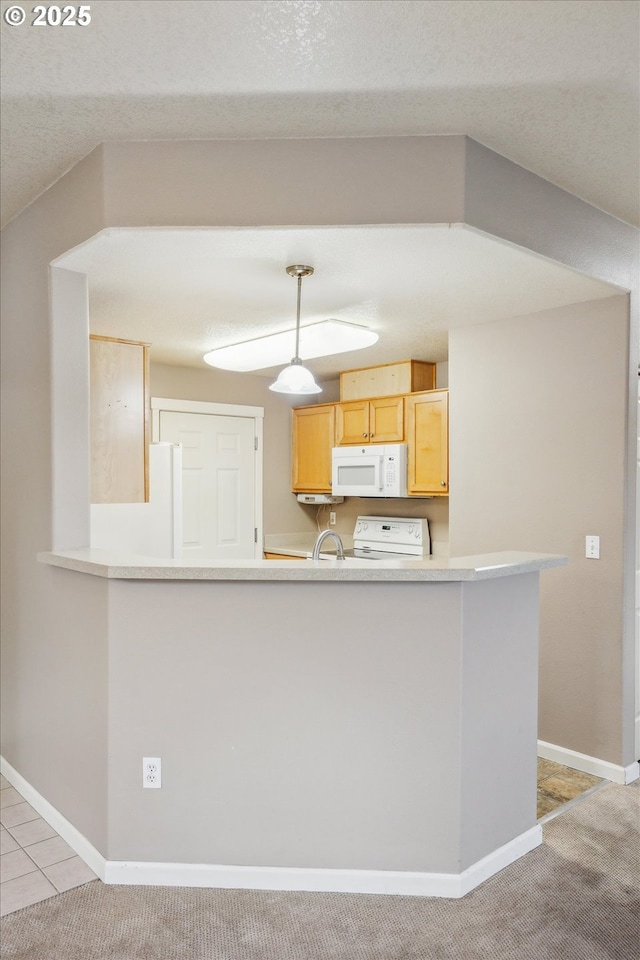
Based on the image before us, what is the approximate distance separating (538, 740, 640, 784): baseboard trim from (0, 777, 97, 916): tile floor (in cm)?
218

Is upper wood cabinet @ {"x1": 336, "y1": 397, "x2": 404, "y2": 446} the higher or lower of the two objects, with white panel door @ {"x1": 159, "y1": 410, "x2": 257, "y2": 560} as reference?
higher

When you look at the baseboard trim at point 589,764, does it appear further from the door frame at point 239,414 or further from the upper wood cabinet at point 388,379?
the door frame at point 239,414

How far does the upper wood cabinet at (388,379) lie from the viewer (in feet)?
15.4

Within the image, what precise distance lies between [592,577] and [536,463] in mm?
628

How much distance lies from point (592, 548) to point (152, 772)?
2178 millimetres

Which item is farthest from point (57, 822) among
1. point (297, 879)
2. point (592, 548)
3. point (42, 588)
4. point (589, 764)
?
point (592, 548)

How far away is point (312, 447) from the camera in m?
5.45

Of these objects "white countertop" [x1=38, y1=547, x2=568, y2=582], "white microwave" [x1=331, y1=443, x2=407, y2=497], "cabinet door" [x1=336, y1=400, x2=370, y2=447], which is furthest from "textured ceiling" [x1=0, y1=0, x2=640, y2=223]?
"cabinet door" [x1=336, y1=400, x2=370, y2=447]

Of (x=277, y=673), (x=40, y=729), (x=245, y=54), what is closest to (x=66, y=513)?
(x=40, y=729)

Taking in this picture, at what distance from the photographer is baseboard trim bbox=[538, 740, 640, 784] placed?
3113 mm

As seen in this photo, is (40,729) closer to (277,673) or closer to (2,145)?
(277,673)

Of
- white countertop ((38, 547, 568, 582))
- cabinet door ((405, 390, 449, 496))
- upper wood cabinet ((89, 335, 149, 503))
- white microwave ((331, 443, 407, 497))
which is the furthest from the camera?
white microwave ((331, 443, 407, 497))

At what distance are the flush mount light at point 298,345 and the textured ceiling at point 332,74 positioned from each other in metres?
1.10
